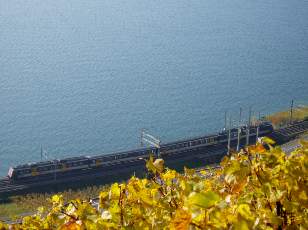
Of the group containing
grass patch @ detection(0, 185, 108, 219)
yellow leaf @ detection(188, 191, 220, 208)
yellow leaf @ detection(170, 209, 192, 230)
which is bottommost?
yellow leaf @ detection(170, 209, 192, 230)

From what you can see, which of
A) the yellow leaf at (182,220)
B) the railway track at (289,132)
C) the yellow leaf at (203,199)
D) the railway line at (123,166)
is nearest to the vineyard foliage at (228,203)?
the yellow leaf at (182,220)

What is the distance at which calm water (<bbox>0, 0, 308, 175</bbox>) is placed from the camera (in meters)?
39.8

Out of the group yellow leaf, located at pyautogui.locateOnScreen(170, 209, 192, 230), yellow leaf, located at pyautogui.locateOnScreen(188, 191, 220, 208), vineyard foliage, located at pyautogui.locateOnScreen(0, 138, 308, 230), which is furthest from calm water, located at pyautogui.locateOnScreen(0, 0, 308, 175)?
yellow leaf, located at pyautogui.locateOnScreen(188, 191, 220, 208)

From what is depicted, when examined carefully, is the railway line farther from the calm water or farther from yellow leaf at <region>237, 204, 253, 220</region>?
yellow leaf at <region>237, 204, 253, 220</region>

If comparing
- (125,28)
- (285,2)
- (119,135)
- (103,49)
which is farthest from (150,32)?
(285,2)

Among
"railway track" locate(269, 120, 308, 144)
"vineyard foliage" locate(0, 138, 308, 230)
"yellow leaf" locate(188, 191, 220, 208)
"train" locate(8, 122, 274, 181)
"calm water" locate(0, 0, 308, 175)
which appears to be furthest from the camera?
"calm water" locate(0, 0, 308, 175)

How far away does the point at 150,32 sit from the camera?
7050cm

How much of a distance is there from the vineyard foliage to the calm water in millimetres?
32335

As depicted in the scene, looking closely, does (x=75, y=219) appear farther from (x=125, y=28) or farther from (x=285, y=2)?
(x=285, y=2)

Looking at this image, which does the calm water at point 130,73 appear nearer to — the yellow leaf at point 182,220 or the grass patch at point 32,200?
the grass patch at point 32,200

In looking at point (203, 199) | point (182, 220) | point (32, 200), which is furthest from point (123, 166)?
point (203, 199)

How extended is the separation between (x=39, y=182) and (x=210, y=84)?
83.6 feet

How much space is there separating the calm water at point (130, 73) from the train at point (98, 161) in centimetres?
520

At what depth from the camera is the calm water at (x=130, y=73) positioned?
39812 mm
